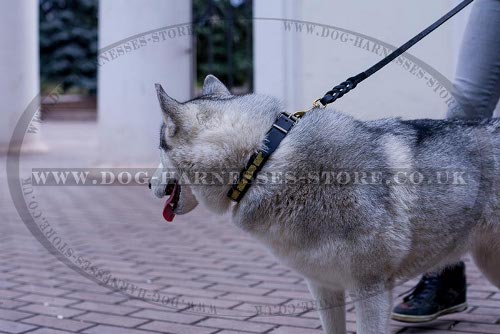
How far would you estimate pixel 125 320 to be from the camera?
3643mm

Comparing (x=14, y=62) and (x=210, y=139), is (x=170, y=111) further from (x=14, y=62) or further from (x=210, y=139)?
(x=14, y=62)

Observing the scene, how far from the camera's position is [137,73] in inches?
351

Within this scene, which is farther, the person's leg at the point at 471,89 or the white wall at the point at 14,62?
the white wall at the point at 14,62

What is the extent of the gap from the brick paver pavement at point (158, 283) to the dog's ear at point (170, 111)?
4.12 ft

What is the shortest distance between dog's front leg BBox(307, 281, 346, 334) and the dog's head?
543 mm

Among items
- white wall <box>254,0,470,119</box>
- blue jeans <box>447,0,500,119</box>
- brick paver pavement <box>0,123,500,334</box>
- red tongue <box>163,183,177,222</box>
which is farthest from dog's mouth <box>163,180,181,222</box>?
white wall <box>254,0,470,119</box>

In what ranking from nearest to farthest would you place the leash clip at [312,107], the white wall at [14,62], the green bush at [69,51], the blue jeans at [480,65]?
1. the leash clip at [312,107]
2. the blue jeans at [480,65]
3. the white wall at [14,62]
4. the green bush at [69,51]

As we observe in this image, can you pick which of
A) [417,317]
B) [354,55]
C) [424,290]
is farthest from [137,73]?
[417,317]

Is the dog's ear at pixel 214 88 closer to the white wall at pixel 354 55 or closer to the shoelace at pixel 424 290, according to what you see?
the shoelace at pixel 424 290

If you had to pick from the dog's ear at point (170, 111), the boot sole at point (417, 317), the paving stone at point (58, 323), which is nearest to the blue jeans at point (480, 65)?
the boot sole at point (417, 317)

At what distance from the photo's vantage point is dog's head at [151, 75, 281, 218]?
260 centimetres

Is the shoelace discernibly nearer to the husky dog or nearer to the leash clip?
the husky dog

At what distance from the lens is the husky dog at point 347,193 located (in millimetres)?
2557

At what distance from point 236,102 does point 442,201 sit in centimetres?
85
